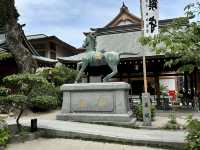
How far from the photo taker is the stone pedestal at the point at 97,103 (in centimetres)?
1295

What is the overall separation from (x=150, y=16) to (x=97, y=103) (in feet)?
14.4

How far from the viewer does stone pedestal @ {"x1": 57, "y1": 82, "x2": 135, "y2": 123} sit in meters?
12.9

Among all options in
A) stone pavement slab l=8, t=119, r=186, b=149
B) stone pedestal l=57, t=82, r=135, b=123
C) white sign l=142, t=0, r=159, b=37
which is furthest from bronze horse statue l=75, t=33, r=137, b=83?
stone pavement slab l=8, t=119, r=186, b=149

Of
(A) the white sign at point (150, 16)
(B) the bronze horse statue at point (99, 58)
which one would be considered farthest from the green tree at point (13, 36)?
(A) the white sign at point (150, 16)

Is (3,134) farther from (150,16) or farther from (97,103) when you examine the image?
(150,16)

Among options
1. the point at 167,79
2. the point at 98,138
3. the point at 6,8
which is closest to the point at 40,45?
the point at 167,79

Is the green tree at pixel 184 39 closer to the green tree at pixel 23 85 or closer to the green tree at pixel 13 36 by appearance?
the green tree at pixel 23 85

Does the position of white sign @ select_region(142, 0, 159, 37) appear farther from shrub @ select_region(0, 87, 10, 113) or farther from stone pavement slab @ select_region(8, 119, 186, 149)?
shrub @ select_region(0, 87, 10, 113)

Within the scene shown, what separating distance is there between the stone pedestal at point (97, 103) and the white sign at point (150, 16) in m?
2.54

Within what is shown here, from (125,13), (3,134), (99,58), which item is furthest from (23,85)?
(125,13)

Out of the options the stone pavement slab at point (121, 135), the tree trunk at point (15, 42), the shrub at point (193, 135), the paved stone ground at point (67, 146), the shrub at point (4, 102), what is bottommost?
the paved stone ground at point (67, 146)

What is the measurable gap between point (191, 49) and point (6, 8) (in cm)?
1319

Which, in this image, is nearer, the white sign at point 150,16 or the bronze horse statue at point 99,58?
the white sign at point 150,16

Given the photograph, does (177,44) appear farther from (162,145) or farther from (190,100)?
(190,100)
